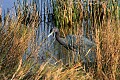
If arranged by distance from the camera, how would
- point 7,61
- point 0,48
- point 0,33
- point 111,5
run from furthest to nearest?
point 111,5 → point 0,33 → point 0,48 → point 7,61


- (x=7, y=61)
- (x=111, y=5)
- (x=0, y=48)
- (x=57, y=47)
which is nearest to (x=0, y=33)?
(x=0, y=48)

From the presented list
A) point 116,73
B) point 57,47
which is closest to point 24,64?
point 116,73

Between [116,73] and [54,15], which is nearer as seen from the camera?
[116,73]

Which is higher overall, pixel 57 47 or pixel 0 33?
pixel 0 33

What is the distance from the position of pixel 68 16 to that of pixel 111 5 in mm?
915

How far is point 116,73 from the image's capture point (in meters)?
3.68

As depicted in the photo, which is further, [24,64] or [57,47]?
[57,47]

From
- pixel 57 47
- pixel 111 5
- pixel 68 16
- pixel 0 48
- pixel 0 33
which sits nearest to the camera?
pixel 0 48

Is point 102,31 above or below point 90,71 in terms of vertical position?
above

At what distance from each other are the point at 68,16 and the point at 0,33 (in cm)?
384

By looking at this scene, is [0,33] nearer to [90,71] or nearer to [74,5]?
[90,71]

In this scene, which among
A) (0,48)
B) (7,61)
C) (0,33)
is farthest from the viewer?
(0,33)

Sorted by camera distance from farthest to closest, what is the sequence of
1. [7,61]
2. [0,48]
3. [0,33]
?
[0,33], [0,48], [7,61]

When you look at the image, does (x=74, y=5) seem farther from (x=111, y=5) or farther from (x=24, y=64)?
(x=24, y=64)
